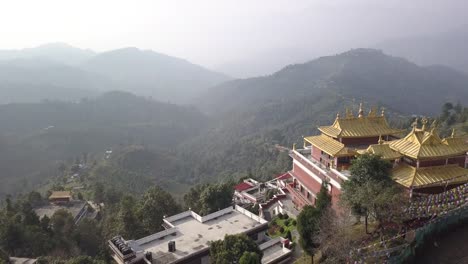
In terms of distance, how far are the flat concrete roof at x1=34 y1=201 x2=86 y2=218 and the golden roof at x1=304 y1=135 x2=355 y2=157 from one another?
121 feet

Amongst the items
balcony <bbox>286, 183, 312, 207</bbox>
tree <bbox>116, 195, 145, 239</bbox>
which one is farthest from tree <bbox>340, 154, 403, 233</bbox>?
tree <bbox>116, 195, 145, 239</bbox>

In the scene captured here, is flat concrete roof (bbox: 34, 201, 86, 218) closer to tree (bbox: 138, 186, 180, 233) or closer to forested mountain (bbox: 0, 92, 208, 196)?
tree (bbox: 138, 186, 180, 233)

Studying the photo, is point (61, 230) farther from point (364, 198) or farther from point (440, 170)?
point (440, 170)

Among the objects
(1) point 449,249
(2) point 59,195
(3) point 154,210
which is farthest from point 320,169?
(2) point 59,195

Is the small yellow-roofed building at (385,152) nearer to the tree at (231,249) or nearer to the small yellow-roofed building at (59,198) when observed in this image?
the tree at (231,249)

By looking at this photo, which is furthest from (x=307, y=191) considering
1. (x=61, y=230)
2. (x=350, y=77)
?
(x=350, y=77)

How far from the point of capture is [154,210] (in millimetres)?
33250

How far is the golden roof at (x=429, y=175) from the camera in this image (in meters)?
20.8

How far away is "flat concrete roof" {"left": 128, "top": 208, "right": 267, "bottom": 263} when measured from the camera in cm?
2430

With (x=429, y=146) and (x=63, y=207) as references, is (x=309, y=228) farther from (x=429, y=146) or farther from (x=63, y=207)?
(x=63, y=207)

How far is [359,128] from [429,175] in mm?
6309

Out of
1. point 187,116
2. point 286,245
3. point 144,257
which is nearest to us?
point 144,257

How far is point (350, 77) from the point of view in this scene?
189 metres

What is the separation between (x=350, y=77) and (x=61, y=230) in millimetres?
174477
